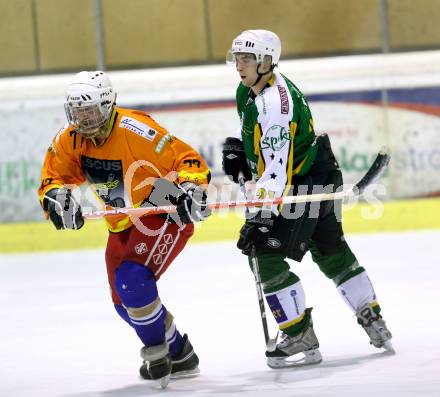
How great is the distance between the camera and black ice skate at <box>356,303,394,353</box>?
3998 mm

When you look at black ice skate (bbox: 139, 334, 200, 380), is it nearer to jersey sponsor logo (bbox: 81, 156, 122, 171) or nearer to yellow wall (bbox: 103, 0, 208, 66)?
jersey sponsor logo (bbox: 81, 156, 122, 171)

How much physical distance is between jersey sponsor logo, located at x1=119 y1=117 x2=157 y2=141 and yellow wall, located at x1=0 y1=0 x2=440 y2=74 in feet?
15.1

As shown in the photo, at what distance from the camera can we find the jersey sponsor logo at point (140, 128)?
380cm

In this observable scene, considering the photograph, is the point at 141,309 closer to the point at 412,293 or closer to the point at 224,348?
the point at 224,348

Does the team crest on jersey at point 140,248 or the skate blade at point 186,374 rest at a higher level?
the team crest on jersey at point 140,248

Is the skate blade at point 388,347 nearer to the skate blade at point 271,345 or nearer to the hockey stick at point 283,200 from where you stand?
the skate blade at point 271,345

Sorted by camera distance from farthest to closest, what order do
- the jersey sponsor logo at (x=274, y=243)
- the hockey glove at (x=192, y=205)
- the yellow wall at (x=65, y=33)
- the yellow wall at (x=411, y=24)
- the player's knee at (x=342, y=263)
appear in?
the yellow wall at (x=65, y=33) < the yellow wall at (x=411, y=24) < the player's knee at (x=342, y=263) < the jersey sponsor logo at (x=274, y=243) < the hockey glove at (x=192, y=205)

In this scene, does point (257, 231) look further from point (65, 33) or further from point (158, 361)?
point (65, 33)

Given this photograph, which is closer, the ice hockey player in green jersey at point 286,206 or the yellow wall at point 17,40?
the ice hockey player in green jersey at point 286,206

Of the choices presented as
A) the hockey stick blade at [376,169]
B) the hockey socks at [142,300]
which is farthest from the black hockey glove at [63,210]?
the hockey stick blade at [376,169]

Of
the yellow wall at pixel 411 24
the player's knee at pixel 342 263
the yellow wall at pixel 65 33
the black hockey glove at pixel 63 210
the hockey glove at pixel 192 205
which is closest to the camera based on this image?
the hockey glove at pixel 192 205

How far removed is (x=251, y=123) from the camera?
386cm

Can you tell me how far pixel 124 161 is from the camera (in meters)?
3.82

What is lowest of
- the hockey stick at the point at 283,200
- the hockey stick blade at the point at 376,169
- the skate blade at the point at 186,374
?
the skate blade at the point at 186,374
